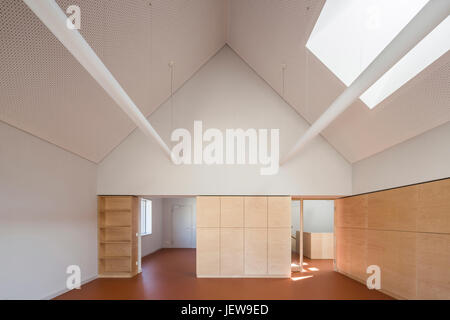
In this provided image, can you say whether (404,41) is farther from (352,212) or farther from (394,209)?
(352,212)

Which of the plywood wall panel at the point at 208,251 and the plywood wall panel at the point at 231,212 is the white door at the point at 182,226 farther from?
the plywood wall panel at the point at 231,212

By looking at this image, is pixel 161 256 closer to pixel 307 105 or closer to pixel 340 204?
pixel 340 204

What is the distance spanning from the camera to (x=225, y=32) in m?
6.77

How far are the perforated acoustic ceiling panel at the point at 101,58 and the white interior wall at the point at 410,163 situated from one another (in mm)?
4636

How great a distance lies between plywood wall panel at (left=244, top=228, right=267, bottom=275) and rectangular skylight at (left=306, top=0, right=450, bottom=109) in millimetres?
3870

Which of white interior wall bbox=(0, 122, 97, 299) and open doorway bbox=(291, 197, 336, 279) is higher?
white interior wall bbox=(0, 122, 97, 299)

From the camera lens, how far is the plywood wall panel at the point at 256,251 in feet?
21.8

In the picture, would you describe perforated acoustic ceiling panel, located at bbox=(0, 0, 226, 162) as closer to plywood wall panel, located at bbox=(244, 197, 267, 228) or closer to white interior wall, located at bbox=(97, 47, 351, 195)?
white interior wall, located at bbox=(97, 47, 351, 195)

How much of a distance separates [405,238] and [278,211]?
2.76 metres

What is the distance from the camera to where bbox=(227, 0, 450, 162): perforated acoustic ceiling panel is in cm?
377

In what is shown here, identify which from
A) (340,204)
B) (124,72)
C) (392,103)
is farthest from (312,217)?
(124,72)

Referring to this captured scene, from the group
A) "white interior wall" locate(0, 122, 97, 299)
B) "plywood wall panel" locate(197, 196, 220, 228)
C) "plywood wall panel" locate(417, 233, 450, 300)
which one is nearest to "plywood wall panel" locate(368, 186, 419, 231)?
"plywood wall panel" locate(417, 233, 450, 300)

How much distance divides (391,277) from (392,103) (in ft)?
10.6

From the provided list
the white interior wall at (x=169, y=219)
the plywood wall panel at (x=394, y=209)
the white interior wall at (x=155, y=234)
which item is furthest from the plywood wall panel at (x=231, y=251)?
the white interior wall at (x=169, y=219)
